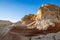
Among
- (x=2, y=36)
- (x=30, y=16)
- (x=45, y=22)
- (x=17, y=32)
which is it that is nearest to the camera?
(x=2, y=36)

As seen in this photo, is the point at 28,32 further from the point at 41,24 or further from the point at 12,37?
the point at 41,24

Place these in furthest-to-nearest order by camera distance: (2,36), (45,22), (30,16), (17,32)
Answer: (30,16)
(45,22)
(17,32)
(2,36)

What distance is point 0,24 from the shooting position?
604 inches

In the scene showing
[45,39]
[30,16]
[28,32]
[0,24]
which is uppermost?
[30,16]

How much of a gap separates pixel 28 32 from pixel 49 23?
373cm

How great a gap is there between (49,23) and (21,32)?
14.2 feet

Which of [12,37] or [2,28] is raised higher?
Result: [2,28]

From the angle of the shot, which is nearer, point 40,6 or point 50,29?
point 50,29

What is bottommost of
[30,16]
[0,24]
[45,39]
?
[45,39]

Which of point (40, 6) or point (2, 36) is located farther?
point (40, 6)

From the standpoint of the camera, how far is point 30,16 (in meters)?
37.6

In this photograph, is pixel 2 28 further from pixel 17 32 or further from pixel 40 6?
pixel 40 6

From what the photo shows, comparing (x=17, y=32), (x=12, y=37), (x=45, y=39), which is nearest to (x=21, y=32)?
(x=17, y=32)

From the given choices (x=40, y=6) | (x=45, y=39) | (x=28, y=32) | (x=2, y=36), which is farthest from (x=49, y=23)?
(x=40, y=6)
